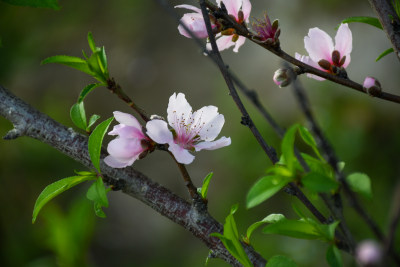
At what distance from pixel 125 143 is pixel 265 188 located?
8.9 inches

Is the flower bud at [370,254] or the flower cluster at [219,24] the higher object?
the flower cluster at [219,24]

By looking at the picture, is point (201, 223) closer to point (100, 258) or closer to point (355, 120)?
point (355, 120)

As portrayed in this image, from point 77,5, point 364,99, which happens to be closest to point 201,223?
point 364,99

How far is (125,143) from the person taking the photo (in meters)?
0.66

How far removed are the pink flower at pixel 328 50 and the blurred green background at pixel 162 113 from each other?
88 centimetres

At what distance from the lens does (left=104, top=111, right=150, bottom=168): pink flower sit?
0.66 m

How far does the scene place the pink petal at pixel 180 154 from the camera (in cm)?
64

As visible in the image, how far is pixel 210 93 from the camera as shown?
322cm

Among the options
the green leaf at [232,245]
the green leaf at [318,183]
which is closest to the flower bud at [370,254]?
the green leaf at [318,183]

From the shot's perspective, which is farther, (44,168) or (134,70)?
(134,70)

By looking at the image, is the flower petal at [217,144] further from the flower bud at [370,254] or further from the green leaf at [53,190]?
the flower bud at [370,254]

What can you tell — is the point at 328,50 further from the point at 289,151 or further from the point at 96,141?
the point at 96,141

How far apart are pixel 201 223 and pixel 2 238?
1707 millimetres

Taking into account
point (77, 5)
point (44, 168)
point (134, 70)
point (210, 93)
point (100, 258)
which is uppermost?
point (77, 5)
